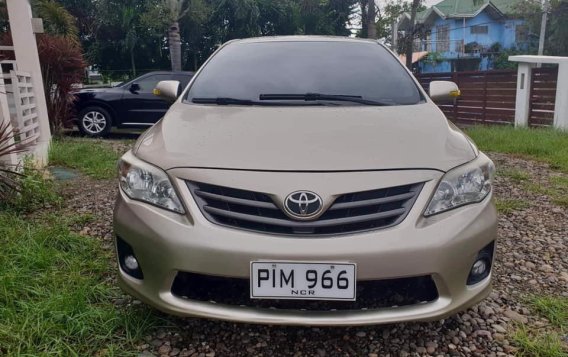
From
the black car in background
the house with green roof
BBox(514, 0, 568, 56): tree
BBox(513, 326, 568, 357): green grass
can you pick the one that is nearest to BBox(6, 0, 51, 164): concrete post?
the black car in background

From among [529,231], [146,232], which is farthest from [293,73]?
[529,231]

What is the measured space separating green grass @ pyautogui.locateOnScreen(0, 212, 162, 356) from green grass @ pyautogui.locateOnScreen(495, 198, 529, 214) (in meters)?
2.86

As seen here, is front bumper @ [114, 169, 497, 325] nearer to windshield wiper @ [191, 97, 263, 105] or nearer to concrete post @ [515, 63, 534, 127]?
windshield wiper @ [191, 97, 263, 105]

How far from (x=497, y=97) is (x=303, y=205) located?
10544mm

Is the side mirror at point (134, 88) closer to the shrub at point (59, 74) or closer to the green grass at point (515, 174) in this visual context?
the shrub at point (59, 74)

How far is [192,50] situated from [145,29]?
1.96m

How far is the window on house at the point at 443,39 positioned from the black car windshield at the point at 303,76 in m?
34.4

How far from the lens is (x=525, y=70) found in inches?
380

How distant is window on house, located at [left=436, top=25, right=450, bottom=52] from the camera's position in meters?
34.6

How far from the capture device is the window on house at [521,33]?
3167 cm

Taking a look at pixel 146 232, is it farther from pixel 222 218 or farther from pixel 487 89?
pixel 487 89

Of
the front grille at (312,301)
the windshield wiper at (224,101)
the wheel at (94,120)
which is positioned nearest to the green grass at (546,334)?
the front grille at (312,301)

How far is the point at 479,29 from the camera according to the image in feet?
112

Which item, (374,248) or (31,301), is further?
(31,301)
